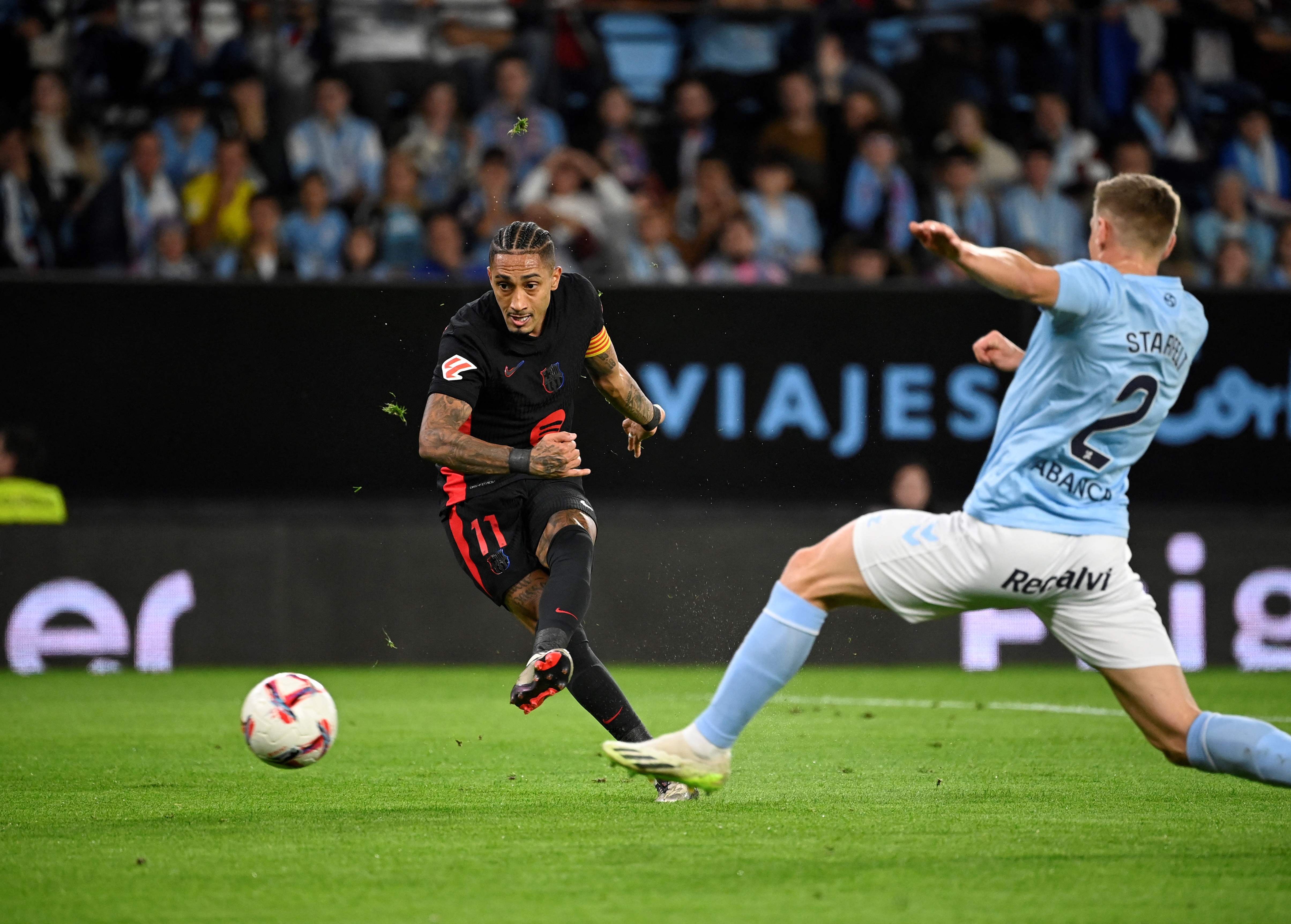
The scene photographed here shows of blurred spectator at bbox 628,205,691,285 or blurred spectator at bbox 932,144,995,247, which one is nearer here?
blurred spectator at bbox 628,205,691,285

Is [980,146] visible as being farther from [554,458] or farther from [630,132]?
[554,458]

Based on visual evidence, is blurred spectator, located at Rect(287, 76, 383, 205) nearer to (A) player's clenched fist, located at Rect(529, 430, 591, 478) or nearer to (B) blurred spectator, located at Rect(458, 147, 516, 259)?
(B) blurred spectator, located at Rect(458, 147, 516, 259)

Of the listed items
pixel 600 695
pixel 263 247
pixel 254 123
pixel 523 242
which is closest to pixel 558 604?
pixel 600 695

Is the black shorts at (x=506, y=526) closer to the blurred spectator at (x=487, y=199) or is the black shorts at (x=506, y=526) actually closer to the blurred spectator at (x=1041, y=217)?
the blurred spectator at (x=487, y=199)

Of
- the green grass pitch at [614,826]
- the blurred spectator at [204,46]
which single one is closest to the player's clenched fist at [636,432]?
the green grass pitch at [614,826]

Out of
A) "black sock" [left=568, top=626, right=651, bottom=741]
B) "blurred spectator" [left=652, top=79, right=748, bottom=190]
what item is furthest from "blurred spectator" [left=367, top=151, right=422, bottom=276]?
"black sock" [left=568, top=626, right=651, bottom=741]

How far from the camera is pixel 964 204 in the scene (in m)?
12.6

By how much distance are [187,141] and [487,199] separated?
2413 mm

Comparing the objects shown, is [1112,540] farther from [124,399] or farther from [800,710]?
[124,399]

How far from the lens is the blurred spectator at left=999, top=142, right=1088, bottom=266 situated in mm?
12383

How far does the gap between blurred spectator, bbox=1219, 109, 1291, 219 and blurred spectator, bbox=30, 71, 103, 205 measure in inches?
349

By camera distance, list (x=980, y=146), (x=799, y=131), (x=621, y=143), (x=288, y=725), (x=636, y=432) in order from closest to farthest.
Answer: (x=288, y=725) → (x=636, y=432) → (x=621, y=143) → (x=799, y=131) → (x=980, y=146)

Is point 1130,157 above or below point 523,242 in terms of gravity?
above

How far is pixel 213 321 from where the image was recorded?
1137 centimetres
